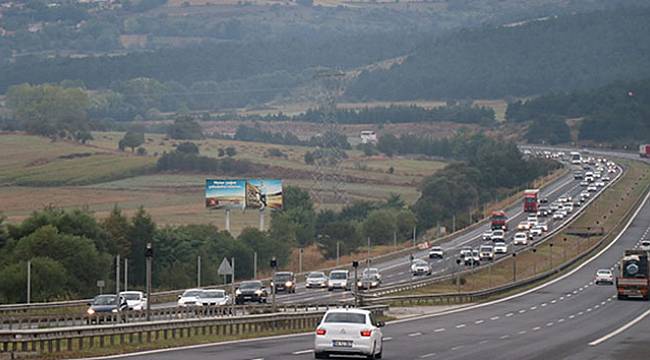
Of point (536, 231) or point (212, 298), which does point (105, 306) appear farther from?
point (536, 231)

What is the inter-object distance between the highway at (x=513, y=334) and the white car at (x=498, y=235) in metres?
46.7

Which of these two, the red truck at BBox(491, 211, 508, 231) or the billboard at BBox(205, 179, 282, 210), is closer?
the billboard at BBox(205, 179, 282, 210)

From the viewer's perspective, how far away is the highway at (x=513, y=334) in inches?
1946

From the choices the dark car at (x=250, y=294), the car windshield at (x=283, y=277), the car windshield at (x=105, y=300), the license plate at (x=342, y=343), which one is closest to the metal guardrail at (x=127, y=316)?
the car windshield at (x=105, y=300)

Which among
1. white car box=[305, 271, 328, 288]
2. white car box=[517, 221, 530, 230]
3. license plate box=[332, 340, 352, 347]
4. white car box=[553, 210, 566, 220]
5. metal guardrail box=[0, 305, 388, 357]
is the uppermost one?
license plate box=[332, 340, 352, 347]

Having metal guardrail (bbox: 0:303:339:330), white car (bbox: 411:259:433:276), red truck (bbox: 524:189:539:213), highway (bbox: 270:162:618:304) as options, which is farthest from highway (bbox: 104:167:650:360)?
red truck (bbox: 524:189:539:213)

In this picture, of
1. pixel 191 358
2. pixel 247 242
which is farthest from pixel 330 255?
pixel 191 358

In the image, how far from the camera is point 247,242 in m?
140

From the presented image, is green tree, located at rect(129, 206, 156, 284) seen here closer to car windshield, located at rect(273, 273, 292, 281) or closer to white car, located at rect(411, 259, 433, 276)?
car windshield, located at rect(273, 273, 292, 281)

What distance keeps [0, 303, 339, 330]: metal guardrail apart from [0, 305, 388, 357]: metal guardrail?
3049 millimetres

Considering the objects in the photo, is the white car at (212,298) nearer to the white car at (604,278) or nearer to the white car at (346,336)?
the white car at (346,336)

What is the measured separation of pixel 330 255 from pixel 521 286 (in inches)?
1743

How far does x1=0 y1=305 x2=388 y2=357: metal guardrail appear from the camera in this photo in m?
44.5

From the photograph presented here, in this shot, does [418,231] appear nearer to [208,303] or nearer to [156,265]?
[156,265]
